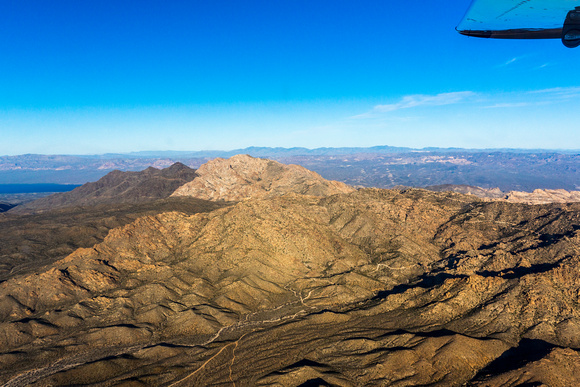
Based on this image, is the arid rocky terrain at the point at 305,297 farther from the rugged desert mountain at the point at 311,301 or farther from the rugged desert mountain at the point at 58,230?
the rugged desert mountain at the point at 58,230

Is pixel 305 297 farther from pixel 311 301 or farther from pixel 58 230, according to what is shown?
pixel 58 230

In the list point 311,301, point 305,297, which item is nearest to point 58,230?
point 305,297

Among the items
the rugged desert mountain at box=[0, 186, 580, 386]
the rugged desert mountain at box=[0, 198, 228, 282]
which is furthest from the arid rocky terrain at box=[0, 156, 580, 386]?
the rugged desert mountain at box=[0, 198, 228, 282]

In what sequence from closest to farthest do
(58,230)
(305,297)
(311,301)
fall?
(311,301)
(305,297)
(58,230)

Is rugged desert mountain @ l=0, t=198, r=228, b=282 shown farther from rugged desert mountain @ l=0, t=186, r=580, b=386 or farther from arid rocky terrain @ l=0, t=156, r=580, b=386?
rugged desert mountain @ l=0, t=186, r=580, b=386

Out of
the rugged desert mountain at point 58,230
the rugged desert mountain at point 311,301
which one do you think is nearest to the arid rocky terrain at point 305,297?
the rugged desert mountain at point 311,301

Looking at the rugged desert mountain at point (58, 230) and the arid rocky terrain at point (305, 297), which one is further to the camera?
the rugged desert mountain at point (58, 230)
